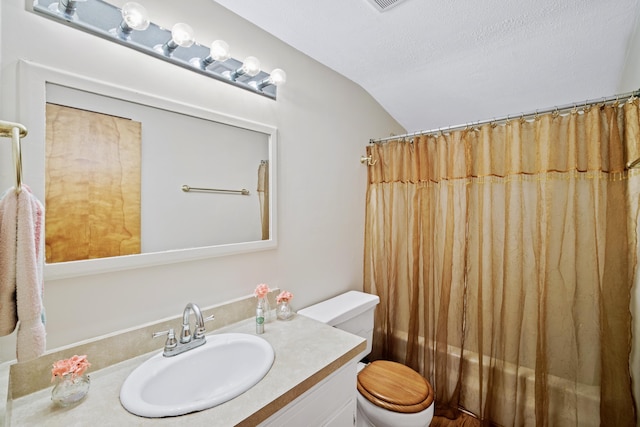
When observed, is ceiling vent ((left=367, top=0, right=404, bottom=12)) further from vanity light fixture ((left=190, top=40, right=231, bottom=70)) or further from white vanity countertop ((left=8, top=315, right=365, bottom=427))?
white vanity countertop ((left=8, top=315, right=365, bottom=427))

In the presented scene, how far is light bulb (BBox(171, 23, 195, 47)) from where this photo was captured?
106cm

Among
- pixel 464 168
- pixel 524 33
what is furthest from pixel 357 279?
pixel 524 33

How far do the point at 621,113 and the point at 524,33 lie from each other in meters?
0.62

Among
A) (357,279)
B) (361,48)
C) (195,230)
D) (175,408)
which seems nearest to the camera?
(175,408)

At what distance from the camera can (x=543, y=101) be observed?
1.98 m

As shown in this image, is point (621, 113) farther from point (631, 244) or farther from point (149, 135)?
point (149, 135)

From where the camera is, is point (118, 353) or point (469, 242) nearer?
point (118, 353)

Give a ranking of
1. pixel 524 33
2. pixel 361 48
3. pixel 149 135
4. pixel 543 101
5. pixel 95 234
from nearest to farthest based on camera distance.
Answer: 1. pixel 95 234
2. pixel 149 135
3. pixel 524 33
4. pixel 361 48
5. pixel 543 101

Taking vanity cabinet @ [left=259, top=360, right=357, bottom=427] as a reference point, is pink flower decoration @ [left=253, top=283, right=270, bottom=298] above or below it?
above

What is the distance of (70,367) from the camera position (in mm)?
803

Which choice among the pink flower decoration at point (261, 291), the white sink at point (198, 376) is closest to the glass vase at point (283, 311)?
the pink flower decoration at point (261, 291)

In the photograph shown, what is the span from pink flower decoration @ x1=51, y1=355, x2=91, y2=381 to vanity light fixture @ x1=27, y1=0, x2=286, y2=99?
1.09 m

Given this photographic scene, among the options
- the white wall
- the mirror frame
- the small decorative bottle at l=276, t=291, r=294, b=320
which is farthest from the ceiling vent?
the small decorative bottle at l=276, t=291, r=294, b=320

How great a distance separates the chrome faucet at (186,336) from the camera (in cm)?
104
